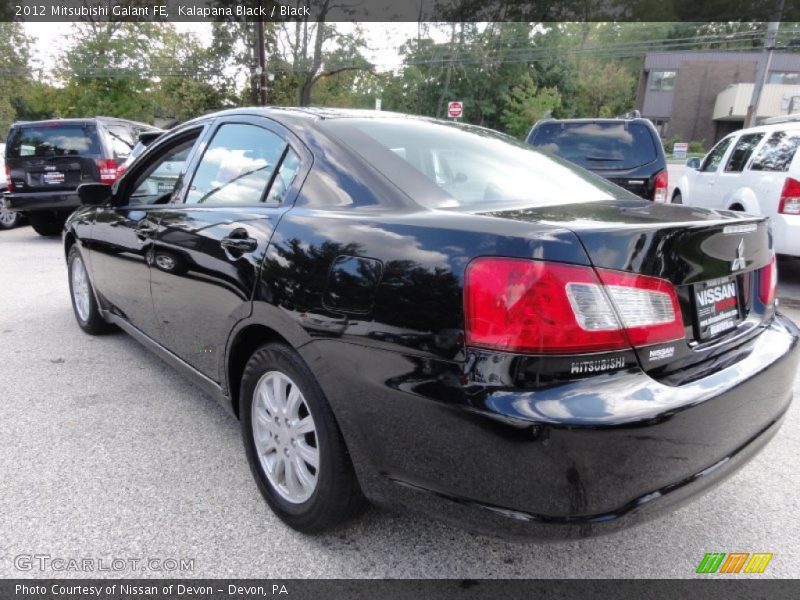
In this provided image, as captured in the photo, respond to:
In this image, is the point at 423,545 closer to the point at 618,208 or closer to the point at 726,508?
the point at 726,508

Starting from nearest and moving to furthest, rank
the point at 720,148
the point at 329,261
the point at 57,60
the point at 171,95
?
the point at 329,261
the point at 720,148
the point at 57,60
the point at 171,95

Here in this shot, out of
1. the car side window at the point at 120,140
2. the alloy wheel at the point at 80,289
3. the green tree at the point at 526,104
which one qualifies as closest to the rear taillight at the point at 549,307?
the alloy wheel at the point at 80,289

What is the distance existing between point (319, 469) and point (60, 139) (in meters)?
9.56

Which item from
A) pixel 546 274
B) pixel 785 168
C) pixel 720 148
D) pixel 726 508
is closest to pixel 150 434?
pixel 546 274

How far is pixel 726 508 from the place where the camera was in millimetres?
2387

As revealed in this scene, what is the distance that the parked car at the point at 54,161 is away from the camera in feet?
30.6

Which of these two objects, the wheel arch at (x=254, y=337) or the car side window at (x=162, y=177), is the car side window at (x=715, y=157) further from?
the wheel arch at (x=254, y=337)

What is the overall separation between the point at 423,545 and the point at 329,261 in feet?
3.69

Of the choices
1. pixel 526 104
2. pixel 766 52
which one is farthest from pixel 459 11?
pixel 766 52

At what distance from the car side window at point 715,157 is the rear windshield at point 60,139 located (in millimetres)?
9330

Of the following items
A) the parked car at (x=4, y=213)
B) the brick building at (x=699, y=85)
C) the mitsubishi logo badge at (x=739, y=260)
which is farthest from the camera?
the brick building at (x=699, y=85)

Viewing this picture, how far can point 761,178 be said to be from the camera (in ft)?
20.8

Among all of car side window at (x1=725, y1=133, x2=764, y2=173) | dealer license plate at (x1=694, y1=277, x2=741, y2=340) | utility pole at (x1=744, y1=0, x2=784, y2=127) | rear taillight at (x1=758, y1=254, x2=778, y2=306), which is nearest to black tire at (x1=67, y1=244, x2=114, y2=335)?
dealer license plate at (x1=694, y1=277, x2=741, y2=340)

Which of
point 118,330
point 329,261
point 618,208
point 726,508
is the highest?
point 618,208
